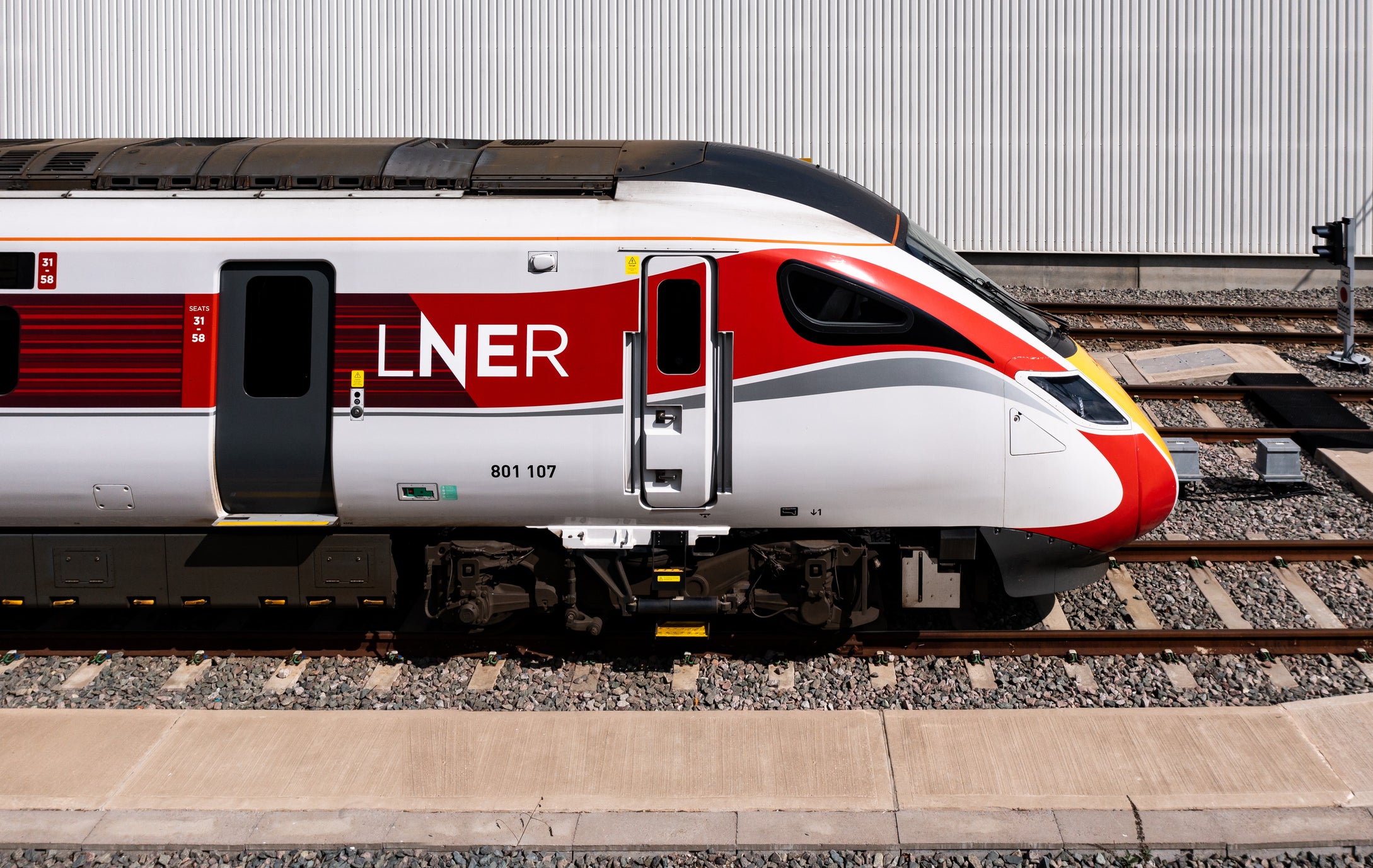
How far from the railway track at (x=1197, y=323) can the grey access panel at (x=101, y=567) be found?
38.8 ft

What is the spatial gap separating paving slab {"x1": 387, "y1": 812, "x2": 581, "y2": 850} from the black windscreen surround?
316 cm

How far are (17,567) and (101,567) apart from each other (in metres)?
0.56

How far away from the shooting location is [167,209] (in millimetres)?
6461

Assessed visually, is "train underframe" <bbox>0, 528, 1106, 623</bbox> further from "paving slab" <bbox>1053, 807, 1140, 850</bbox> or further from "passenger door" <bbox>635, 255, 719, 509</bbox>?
"paving slab" <bbox>1053, 807, 1140, 850</bbox>

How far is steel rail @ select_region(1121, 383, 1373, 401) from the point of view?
1189cm

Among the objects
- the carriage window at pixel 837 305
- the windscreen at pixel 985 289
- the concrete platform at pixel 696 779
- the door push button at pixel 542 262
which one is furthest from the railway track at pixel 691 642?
the door push button at pixel 542 262

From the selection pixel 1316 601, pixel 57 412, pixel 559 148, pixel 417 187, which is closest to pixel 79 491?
pixel 57 412

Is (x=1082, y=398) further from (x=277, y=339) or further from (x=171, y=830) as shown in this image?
(x=171, y=830)

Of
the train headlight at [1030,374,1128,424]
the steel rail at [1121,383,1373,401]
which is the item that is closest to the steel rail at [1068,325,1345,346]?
the steel rail at [1121,383,1373,401]

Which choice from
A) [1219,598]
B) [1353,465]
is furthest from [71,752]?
[1353,465]

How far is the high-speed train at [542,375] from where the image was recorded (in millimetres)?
6270

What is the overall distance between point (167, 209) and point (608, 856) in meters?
4.77

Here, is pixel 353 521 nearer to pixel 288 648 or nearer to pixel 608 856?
pixel 288 648

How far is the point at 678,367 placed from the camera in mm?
6309
